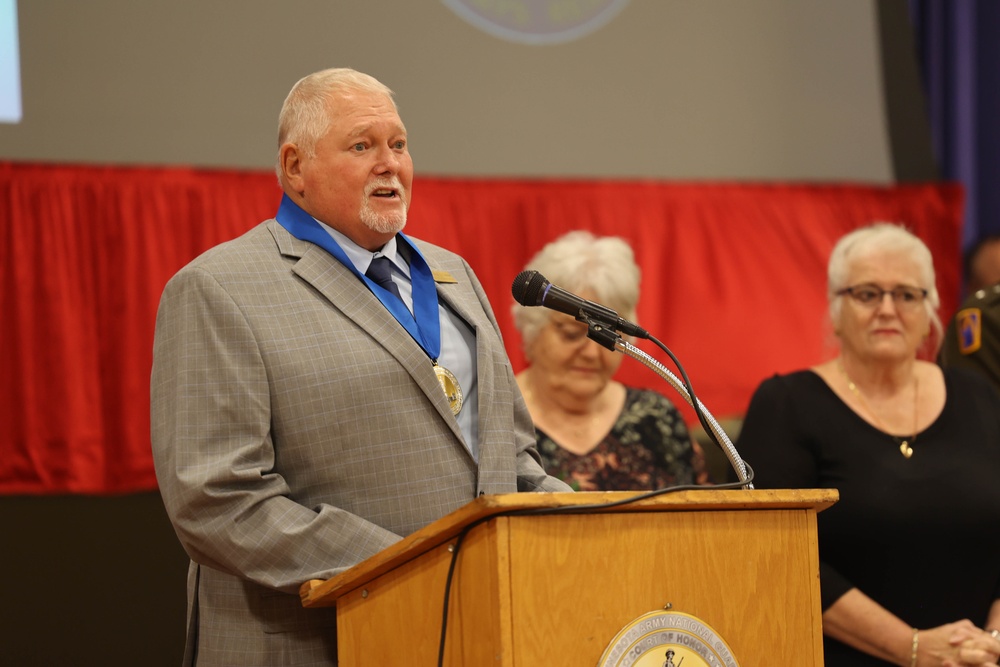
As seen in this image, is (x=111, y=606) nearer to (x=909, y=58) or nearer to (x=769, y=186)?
(x=769, y=186)

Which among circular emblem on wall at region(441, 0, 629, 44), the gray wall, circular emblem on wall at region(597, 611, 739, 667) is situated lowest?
circular emblem on wall at region(597, 611, 739, 667)

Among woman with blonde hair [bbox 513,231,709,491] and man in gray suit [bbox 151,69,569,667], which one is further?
woman with blonde hair [bbox 513,231,709,491]

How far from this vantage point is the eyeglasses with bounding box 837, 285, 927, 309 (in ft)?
9.56

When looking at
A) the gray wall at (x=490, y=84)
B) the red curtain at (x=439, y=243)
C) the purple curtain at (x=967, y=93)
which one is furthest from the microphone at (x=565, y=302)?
the purple curtain at (x=967, y=93)

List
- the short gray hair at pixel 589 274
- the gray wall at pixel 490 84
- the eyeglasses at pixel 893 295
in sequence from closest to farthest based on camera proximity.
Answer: the eyeglasses at pixel 893 295 → the short gray hair at pixel 589 274 → the gray wall at pixel 490 84

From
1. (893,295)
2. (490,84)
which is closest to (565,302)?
(893,295)

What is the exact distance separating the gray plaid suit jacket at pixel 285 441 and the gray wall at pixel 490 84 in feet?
6.74

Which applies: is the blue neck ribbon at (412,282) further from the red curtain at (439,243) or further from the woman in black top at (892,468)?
the red curtain at (439,243)

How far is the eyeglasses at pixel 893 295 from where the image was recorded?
2.91 meters

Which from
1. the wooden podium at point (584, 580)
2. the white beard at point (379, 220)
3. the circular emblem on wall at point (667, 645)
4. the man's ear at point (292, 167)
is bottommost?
the circular emblem on wall at point (667, 645)

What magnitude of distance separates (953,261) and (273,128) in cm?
278

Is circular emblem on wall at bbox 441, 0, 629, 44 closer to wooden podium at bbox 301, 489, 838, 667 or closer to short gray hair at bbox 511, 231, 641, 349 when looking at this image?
short gray hair at bbox 511, 231, 641, 349

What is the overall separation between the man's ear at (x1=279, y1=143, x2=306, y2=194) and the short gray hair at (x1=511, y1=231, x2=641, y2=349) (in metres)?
1.17

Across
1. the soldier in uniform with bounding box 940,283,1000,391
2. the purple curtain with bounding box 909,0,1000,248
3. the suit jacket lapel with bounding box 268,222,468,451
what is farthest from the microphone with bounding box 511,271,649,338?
the purple curtain with bounding box 909,0,1000,248
